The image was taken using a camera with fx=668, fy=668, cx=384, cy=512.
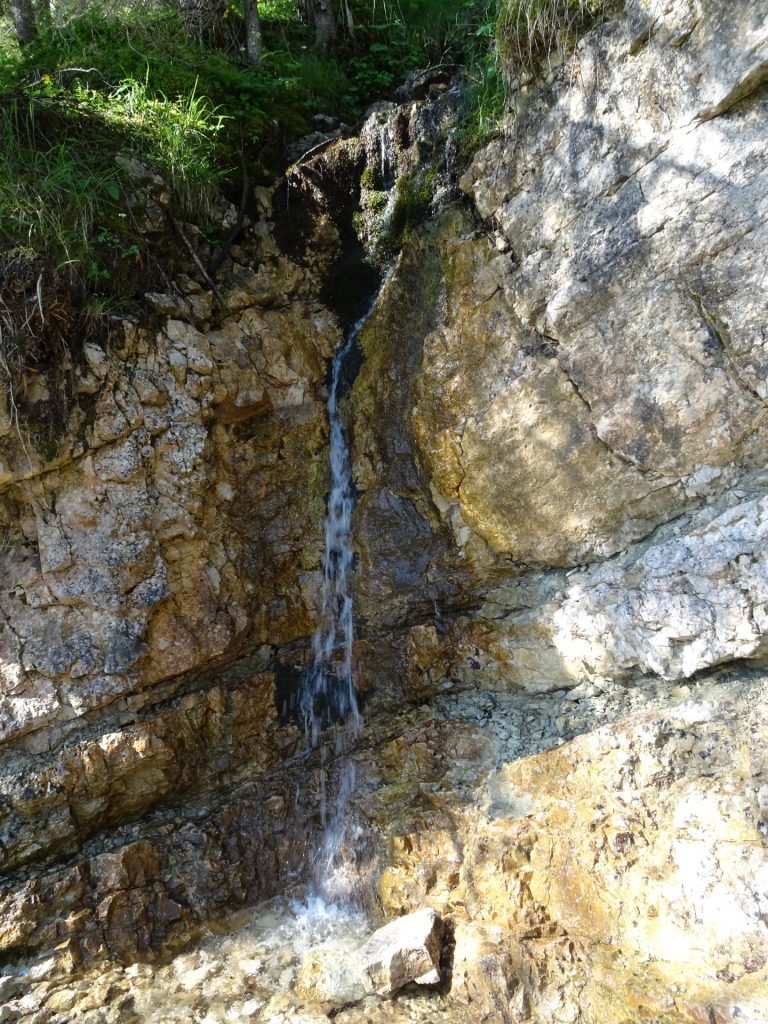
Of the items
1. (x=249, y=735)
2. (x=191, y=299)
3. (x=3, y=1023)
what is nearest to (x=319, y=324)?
(x=191, y=299)

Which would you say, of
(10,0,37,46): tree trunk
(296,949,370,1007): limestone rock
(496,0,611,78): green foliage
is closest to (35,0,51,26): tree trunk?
(10,0,37,46): tree trunk

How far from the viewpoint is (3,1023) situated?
2746 mm

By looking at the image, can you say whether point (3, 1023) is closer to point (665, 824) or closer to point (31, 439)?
point (31, 439)

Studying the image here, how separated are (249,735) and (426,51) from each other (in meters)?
5.40

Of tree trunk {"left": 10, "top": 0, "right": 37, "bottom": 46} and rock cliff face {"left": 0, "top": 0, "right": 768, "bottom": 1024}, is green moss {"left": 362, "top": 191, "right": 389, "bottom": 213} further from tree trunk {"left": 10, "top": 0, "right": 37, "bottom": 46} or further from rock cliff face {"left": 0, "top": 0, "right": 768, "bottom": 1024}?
tree trunk {"left": 10, "top": 0, "right": 37, "bottom": 46}

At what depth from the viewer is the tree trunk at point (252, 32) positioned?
5004 mm

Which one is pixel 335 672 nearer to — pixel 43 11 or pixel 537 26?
pixel 537 26

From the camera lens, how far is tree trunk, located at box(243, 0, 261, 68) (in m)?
5.00

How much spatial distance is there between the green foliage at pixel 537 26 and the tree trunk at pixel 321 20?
264 centimetres

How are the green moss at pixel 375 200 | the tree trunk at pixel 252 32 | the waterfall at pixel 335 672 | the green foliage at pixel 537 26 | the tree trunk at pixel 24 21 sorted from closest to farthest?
the green foliage at pixel 537 26
the waterfall at pixel 335 672
the green moss at pixel 375 200
the tree trunk at pixel 24 21
the tree trunk at pixel 252 32

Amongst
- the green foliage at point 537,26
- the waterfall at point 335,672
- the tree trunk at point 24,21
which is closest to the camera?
the green foliage at point 537,26

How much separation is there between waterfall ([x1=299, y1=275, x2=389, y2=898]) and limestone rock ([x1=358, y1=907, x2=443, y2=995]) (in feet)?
1.91

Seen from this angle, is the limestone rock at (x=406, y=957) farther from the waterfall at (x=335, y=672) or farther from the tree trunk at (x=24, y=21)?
the tree trunk at (x=24, y=21)

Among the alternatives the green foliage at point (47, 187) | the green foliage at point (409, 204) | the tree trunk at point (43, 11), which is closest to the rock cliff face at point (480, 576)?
the green foliage at point (409, 204)
